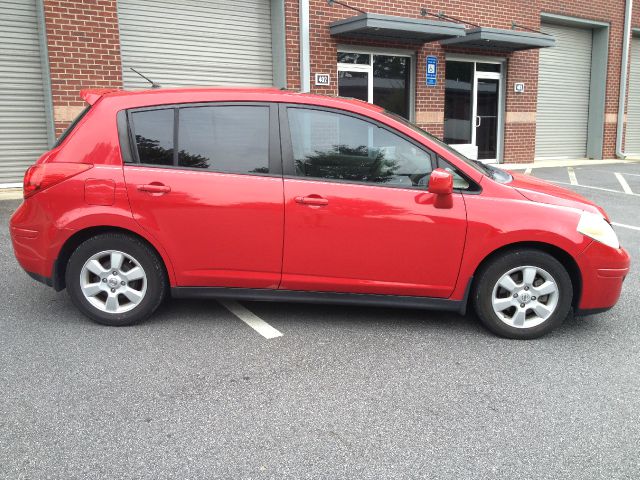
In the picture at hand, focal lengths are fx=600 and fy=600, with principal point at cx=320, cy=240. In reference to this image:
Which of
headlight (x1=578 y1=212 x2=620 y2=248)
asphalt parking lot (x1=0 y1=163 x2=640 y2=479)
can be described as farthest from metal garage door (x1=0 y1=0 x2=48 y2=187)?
headlight (x1=578 y1=212 x2=620 y2=248)

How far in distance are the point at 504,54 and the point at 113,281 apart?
1336 cm

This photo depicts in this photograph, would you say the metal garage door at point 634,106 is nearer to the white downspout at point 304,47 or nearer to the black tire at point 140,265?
the white downspout at point 304,47

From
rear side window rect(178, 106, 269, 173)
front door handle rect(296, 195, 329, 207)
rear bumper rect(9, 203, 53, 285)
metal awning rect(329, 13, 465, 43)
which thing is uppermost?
metal awning rect(329, 13, 465, 43)

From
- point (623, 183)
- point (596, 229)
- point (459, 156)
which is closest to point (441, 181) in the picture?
point (459, 156)

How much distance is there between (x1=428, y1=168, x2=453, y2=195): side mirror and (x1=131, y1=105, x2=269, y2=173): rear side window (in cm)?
115

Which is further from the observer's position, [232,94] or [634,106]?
[634,106]

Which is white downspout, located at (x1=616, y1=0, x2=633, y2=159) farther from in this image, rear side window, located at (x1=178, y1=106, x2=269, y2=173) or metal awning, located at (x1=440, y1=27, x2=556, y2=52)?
rear side window, located at (x1=178, y1=106, x2=269, y2=173)

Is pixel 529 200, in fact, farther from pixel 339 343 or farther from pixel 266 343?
pixel 266 343

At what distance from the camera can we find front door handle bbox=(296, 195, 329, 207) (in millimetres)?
4082

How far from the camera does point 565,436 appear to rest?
2.95 meters

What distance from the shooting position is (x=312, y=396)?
332 centimetres

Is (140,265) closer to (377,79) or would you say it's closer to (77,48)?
(77,48)

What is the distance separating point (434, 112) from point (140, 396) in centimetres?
1191

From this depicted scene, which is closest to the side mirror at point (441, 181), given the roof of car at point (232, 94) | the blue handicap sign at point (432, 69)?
the roof of car at point (232, 94)
